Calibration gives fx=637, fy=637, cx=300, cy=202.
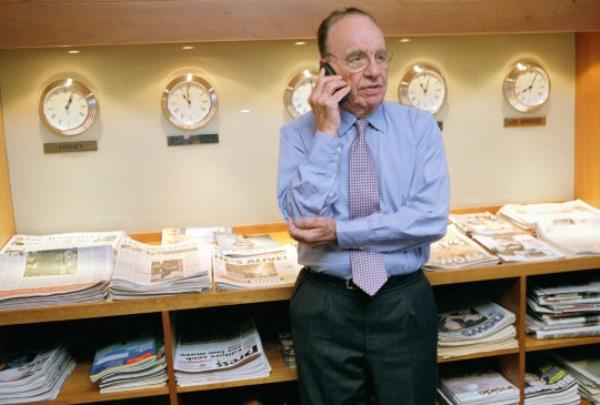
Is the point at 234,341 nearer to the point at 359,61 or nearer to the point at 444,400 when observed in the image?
the point at 444,400

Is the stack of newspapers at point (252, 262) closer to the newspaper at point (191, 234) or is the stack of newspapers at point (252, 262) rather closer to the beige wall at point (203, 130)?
the newspaper at point (191, 234)

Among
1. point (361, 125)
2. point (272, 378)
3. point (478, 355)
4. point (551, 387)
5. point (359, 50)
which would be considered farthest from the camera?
point (551, 387)

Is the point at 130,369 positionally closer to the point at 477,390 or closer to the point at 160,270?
the point at 160,270

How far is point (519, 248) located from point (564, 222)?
1.16 ft

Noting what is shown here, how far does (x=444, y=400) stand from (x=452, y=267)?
544 millimetres

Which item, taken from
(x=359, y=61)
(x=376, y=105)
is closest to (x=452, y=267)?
(x=376, y=105)

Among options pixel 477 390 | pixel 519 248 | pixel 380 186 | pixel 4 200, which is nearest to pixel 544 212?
pixel 519 248

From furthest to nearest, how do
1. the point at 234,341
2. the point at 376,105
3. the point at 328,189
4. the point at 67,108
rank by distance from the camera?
the point at 67,108, the point at 234,341, the point at 376,105, the point at 328,189

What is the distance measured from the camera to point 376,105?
6.01ft

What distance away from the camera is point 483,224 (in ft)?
8.61

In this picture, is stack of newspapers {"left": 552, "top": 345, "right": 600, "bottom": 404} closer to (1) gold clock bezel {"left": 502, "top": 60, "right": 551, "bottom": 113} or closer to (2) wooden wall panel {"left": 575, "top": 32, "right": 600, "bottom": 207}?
(2) wooden wall panel {"left": 575, "top": 32, "right": 600, "bottom": 207}

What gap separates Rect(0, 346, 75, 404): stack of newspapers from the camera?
2.04 m

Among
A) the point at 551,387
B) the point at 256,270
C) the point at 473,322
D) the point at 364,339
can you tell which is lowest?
the point at 551,387

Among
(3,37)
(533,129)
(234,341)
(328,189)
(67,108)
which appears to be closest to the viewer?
(328,189)
